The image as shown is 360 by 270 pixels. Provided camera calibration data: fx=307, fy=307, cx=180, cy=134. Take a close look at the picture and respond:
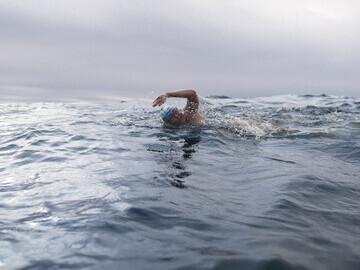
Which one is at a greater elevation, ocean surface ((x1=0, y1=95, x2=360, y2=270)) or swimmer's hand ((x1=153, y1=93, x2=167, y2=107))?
swimmer's hand ((x1=153, y1=93, x2=167, y2=107))

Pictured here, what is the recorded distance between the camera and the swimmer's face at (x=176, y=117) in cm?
825

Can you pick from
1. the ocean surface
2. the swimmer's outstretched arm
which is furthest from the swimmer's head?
the ocean surface

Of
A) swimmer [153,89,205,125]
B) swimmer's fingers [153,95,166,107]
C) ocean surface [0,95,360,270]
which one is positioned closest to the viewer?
ocean surface [0,95,360,270]

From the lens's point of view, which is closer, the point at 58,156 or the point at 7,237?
the point at 7,237

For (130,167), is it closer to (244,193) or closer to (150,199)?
(150,199)

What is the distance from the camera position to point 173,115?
27.1 ft

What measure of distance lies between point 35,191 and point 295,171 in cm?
365

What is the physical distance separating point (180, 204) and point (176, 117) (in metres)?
5.15

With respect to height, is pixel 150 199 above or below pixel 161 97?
below

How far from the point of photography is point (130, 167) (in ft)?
15.8

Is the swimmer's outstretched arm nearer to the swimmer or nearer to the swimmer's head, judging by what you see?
the swimmer

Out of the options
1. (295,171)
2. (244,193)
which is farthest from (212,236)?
(295,171)

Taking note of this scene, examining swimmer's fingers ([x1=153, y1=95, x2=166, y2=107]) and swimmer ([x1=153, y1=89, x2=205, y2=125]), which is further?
swimmer ([x1=153, y1=89, x2=205, y2=125])

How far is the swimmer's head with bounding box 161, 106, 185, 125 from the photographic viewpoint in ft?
27.1
